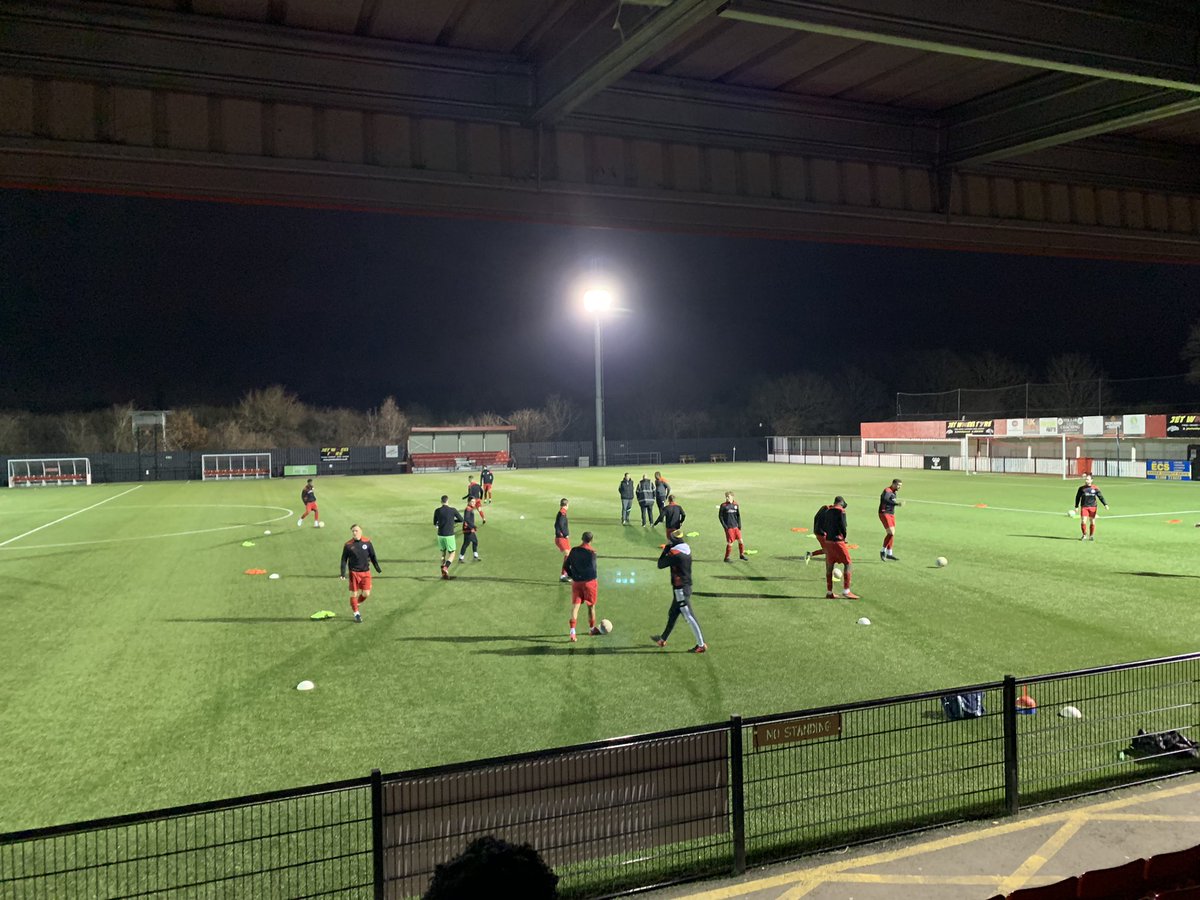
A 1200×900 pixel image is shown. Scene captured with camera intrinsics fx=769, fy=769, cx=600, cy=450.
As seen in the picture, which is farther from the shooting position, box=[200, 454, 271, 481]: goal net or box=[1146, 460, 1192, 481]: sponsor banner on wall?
box=[200, 454, 271, 481]: goal net

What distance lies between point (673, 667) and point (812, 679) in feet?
6.06

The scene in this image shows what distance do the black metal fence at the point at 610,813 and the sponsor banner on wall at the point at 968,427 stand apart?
53.7 metres

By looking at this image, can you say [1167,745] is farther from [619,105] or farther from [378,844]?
[619,105]

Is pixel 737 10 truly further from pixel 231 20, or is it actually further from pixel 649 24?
pixel 231 20

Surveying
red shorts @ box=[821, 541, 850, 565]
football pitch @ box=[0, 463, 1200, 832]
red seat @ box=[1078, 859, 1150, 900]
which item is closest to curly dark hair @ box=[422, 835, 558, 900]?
red seat @ box=[1078, 859, 1150, 900]

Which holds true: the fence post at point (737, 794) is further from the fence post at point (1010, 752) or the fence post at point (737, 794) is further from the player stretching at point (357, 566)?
the player stretching at point (357, 566)

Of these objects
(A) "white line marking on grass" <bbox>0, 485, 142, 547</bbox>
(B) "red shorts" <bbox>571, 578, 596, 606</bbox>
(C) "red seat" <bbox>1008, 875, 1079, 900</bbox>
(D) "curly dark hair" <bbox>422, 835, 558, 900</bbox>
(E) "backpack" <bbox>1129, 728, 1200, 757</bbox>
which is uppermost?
(D) "curly dark hair" <bbox>422, 835, 558, 900</bbox>

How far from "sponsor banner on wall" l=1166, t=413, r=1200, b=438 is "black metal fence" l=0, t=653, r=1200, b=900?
1871 inches

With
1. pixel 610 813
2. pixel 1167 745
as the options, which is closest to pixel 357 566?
pixel 610 813

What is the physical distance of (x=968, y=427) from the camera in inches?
2275

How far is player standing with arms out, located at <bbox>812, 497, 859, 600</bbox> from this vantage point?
14.5 meters

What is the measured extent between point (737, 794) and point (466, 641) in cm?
753

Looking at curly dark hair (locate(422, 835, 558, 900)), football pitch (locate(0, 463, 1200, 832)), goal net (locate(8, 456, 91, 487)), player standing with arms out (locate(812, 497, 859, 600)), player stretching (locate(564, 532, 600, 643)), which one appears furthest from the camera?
goal net (locate(8, 456, 91, 487))

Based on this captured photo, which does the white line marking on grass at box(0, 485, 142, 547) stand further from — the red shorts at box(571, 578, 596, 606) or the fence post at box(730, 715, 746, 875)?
the fence post at box(730, 715, 746, 875)
